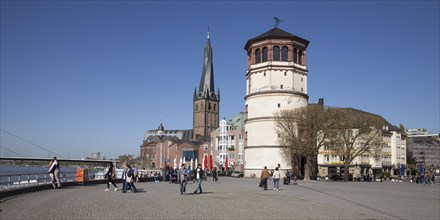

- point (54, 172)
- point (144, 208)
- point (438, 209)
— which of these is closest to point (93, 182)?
point (54, 172)

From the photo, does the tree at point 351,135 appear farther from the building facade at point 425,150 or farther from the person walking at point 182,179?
the building facade at point 425,150

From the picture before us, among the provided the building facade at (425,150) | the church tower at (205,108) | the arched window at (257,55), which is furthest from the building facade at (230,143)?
the building facade at (425,150)

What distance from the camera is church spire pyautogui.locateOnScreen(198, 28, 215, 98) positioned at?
16988 cm

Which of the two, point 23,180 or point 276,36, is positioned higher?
point 276,36

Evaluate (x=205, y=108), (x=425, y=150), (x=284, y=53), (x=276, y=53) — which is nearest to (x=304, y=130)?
(x=284, y=53)

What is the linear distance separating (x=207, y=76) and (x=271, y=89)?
12030cm

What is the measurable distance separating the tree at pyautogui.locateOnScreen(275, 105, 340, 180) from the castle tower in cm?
116

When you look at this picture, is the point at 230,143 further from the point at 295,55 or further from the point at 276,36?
the point at 276,36

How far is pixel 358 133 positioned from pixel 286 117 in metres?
9.47

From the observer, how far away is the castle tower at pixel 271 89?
57.6 m

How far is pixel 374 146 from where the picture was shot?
58.8 meters

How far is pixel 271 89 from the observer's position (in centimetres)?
5778

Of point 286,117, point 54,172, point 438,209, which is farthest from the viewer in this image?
point 286,117

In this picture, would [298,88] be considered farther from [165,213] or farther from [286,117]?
[165,213]
